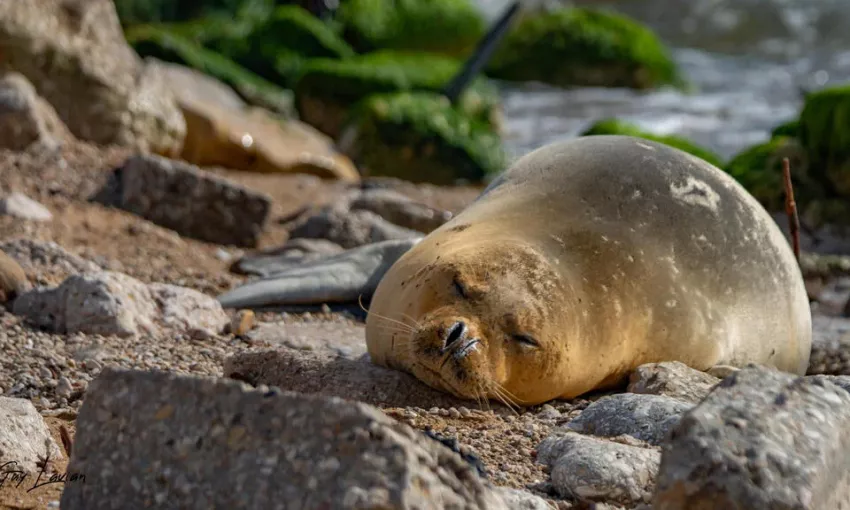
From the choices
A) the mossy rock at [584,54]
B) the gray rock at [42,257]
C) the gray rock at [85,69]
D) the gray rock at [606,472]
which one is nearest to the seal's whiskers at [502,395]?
the gray rock at [606,472]

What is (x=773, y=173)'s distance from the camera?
988cm

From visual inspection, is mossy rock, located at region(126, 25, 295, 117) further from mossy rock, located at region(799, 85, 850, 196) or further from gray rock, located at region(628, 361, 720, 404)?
gray rock, located at region(628, 361, 720, 404)

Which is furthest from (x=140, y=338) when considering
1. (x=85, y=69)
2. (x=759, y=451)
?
(x=85, y=69)

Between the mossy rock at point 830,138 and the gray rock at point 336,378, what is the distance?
6.29 m

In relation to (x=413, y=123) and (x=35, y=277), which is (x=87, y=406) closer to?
(x=35, y=277)

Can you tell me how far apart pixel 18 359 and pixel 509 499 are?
7.11 feet

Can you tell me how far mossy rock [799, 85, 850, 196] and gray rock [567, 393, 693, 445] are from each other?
647 cm

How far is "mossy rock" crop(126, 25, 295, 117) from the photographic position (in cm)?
1459

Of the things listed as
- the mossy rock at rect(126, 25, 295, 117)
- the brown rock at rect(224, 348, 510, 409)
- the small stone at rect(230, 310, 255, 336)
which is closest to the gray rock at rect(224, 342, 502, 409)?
the brown rock at rect(224, 348, 510, 409)

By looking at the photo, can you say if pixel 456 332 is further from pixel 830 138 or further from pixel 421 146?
pixel 421 146

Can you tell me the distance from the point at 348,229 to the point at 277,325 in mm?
2089

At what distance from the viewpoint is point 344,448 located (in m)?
2.33

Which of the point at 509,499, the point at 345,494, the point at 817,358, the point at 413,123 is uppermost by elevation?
the point at 345,494

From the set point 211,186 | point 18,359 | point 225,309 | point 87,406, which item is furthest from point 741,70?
point 87,406
